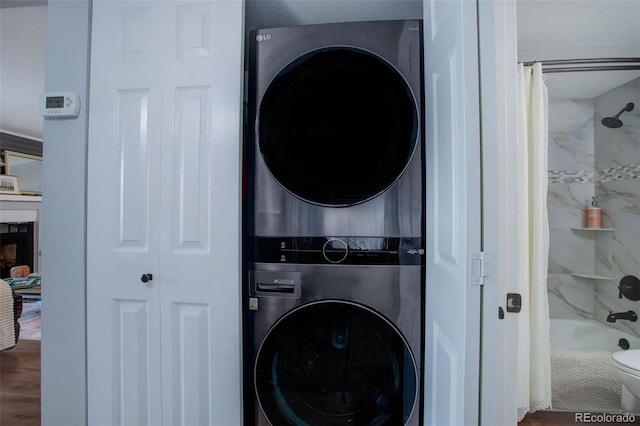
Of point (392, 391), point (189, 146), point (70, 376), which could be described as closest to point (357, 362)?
point (392, 391)

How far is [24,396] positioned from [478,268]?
304cm

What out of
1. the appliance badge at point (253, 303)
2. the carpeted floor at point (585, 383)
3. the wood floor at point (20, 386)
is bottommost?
the wood floor at point (20, 386)

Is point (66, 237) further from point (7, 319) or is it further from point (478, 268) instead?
point (7, 319)

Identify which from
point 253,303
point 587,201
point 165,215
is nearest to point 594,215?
point 587,201

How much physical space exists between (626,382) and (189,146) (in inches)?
98.5

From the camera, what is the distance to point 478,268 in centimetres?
66

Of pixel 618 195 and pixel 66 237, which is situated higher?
pixel 618 195

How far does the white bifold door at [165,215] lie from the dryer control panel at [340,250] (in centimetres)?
14

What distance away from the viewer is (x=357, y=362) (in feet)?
3.44

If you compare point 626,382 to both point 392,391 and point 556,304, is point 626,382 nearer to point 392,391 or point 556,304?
point 556,304

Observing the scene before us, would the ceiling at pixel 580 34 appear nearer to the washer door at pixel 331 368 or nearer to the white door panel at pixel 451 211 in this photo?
the white door panel at pixel 451 211

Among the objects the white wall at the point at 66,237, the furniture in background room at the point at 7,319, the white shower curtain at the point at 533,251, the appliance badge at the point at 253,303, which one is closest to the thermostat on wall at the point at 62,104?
the white wall at the point at 66,237

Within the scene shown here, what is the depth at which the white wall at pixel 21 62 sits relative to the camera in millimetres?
2002

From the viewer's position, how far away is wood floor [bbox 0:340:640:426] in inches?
63.9
